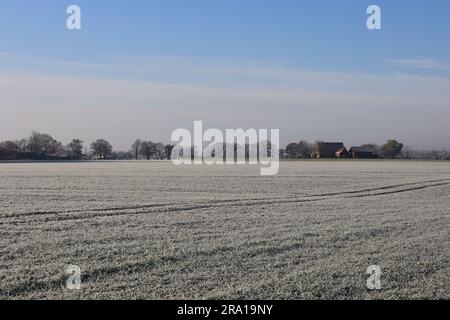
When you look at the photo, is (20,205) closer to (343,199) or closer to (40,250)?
(40,250)

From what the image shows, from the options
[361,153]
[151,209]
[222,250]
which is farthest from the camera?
[361,153]

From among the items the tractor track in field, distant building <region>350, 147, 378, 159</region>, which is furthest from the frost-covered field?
distant building <region>350, 147, 378, 159</region>

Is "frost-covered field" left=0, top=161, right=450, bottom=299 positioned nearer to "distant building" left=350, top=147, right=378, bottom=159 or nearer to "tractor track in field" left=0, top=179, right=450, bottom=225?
"tractor track in field" left=0, top=179, right=450, bottom=225

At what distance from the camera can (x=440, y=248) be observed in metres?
14.2

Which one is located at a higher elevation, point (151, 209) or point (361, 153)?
point (361, 153)

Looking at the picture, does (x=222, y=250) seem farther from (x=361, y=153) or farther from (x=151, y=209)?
(x=361, y=153)

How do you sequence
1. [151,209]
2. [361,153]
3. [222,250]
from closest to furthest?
[222,250] < [151,209] < [361,153]

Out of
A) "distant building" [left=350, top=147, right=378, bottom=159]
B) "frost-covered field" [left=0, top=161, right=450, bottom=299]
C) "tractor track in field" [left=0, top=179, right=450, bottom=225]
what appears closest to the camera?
"frost-covered field" [left=0, top=161, right=450, bottom=299]

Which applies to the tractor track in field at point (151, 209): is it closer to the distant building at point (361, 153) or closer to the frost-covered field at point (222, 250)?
the frost-covered field at point (222, 250)

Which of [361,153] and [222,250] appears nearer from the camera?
[222,250]

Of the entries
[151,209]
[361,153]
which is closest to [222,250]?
[151,209]
